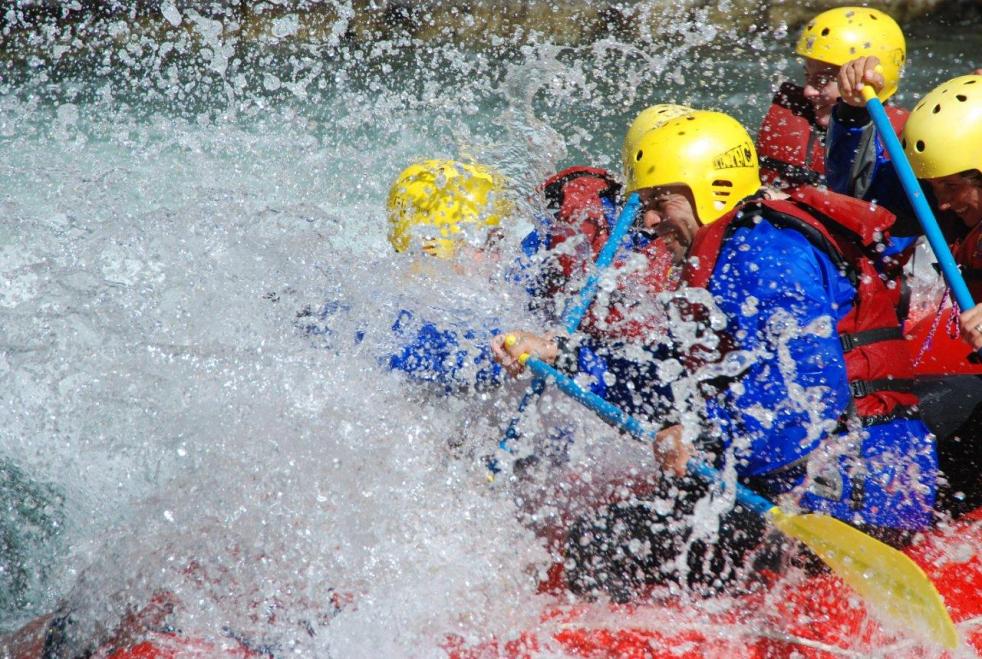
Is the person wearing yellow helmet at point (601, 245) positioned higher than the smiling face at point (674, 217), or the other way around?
the smiling face at point (674, 217)

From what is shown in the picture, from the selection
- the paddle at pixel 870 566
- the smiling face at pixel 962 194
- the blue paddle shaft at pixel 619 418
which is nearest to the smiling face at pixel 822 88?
the smiling face at pixel 962 194

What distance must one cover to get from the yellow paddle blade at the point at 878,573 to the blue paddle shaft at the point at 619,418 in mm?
97

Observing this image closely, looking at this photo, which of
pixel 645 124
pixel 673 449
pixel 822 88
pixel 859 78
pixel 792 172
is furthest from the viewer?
pixel 792 172

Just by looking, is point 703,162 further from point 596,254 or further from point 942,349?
point 942,349

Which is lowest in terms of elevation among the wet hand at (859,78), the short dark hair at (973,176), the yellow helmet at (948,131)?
the short dark hair at (973,176)

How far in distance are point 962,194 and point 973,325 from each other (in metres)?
0.73

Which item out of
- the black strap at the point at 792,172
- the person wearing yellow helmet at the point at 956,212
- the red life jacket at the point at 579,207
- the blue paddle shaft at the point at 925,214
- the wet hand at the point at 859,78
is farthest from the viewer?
the black strap at the point at 792,172

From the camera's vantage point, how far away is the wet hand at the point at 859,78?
3574 millimetres

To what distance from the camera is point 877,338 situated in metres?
2.75

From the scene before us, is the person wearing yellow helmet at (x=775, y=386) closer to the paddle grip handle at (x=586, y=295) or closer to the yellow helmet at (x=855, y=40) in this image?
the paddle grip handle at (x=586, y=295)

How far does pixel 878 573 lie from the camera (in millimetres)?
2381

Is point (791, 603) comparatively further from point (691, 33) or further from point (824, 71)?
point (691, 33)

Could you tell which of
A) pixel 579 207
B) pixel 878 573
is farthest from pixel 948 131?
pixel 878 573

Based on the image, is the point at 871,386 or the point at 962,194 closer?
the point at 871,386
